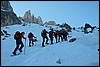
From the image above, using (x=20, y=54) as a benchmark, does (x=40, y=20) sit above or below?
below

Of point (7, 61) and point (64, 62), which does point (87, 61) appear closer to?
point (64, 62)

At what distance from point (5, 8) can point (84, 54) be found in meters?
69.5

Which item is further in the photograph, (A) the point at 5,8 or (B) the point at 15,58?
(A) the point at 5,8

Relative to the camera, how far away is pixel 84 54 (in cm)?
1689

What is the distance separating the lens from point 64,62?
1520 cm

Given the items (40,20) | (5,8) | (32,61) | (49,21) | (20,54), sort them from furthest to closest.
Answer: (40,20) < (49,21) < (5,8) < (20,54) < (32,61)

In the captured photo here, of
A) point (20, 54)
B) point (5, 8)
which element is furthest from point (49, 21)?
point (20, 54)

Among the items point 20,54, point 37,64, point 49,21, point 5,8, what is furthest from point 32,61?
point 49,21

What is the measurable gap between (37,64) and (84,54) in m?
3.59

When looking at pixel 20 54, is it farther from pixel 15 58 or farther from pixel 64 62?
pixel 64 62

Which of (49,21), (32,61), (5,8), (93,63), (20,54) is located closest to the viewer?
(93,63)

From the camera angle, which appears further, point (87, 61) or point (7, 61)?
point (7, 61)

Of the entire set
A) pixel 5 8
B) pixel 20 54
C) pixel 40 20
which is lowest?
pixel 40 20

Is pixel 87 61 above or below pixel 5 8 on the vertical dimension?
above
